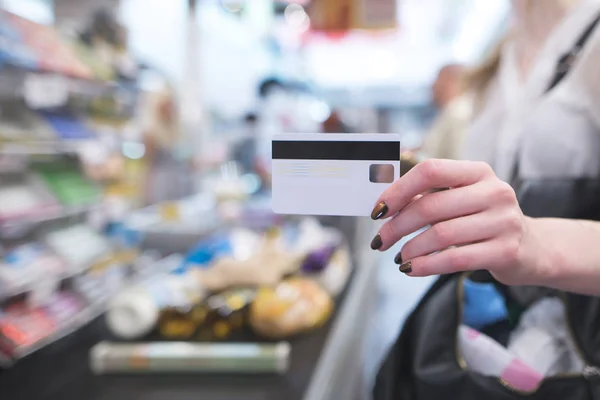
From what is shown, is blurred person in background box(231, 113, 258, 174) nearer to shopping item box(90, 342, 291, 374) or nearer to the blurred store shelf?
the blurred store shelf

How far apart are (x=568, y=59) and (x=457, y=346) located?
0.41 meters

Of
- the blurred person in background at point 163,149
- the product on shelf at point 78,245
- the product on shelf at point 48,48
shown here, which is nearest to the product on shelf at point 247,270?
the product on shelf at point 78,245

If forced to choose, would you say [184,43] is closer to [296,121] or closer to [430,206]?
[296,121]

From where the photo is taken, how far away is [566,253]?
0.46 meters

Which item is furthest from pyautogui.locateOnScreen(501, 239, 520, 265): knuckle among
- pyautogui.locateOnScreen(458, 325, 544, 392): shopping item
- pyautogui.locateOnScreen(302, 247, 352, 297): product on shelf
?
pyautogui.locateOnScreen(302, 247, 352, 297): product on shelf

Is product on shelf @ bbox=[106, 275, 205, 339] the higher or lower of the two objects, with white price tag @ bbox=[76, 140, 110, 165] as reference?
lower

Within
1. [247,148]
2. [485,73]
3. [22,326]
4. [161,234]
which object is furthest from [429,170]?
[247,148]

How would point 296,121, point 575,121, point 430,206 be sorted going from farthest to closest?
point 296,121 < point 575,121 < point 430,206

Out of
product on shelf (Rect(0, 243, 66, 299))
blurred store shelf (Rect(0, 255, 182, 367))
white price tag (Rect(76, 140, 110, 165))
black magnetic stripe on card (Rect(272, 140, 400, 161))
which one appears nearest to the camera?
black magnetic stripe on card (Rect(272, 140, 400, 161))

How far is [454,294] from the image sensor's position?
0.67 metres

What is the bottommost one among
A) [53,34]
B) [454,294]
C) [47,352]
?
[47,352]

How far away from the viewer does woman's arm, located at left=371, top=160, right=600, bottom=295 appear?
1.31 ft

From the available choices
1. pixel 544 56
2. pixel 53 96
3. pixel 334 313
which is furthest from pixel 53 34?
pixel 544 56

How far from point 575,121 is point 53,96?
146 centimetres
